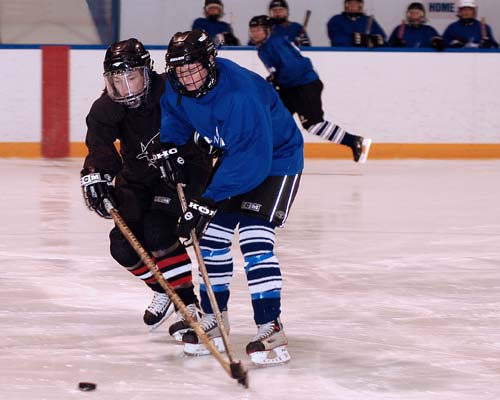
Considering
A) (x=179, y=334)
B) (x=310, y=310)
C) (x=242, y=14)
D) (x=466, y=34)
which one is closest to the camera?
(x=179, y=334)

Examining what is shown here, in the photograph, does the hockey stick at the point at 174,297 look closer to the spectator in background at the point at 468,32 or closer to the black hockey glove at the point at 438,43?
the black hockey glove at the point at 438,43

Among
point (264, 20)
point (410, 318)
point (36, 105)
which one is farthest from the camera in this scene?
point (36, 105)

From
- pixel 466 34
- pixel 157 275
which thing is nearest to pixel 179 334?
pixel 157 275

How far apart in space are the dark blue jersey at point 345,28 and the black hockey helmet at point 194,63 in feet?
19.2

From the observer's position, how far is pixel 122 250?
3346 mm

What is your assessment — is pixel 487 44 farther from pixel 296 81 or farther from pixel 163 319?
pixel 163 319

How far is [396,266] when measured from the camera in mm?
4516

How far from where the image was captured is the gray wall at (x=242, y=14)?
31.7 ft

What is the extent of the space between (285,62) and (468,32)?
219 cm

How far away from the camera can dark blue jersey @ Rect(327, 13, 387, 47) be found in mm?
8695

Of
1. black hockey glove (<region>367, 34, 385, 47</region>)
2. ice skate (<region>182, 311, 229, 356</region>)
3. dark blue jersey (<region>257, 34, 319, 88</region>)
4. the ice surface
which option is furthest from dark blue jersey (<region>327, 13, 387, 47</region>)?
ice skate (<region>182, 311, 229, 356</region>)

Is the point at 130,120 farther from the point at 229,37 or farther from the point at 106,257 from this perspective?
the point at 229,37

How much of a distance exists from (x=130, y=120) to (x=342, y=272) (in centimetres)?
131

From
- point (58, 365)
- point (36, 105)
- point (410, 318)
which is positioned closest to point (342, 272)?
point (410, 318)
